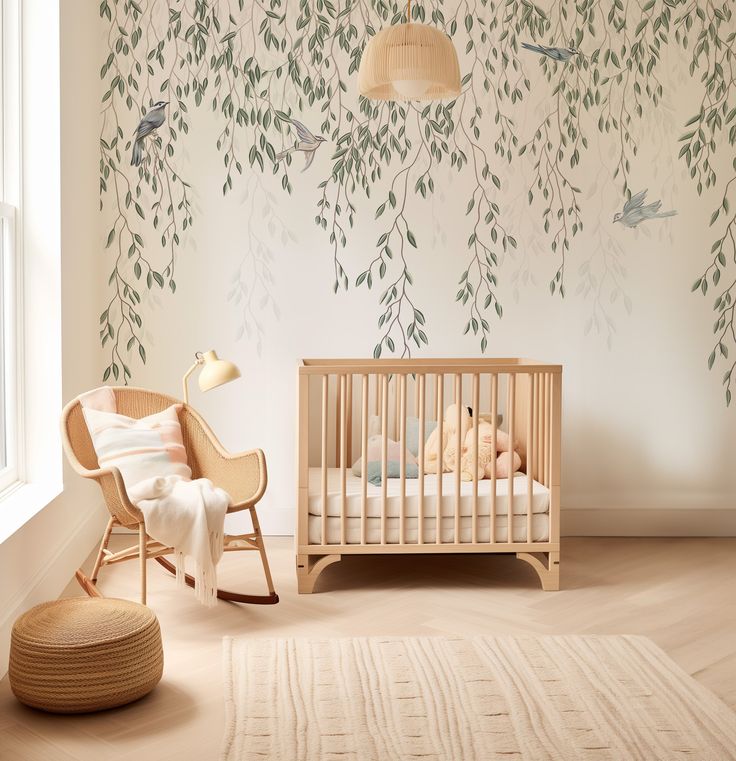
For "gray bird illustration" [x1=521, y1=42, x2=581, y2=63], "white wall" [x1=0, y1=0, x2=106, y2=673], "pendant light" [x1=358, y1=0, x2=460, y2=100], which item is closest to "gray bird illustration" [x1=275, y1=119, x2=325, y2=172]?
"white wall" [x1=0, y1=0, x2=106, y2=673]

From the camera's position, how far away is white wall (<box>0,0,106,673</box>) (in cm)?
289

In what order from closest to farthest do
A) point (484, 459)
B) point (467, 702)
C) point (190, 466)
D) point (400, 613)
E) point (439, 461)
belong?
1. point (467, 702)
2. point (400, 613)
3. point (439, 461)
4. point (190, 466)
5. point (484, 459)

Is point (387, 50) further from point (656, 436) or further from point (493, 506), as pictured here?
point (656, 436)

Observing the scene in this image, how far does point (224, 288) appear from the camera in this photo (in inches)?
166

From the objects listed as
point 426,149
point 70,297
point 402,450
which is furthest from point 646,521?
point 70,297

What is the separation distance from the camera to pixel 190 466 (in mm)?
3533

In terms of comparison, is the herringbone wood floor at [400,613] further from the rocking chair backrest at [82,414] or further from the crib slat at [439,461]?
the rocking chair backrest at [82,414]

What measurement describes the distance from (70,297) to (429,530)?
1697mm

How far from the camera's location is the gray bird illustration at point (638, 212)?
167 inches

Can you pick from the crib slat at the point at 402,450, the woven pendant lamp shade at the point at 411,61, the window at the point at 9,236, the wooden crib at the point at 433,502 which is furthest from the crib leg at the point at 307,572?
the woven pendant lamp shade at the point at 411,61

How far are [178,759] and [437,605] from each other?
4.44 feet

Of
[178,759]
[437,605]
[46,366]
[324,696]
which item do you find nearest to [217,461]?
[46,366]

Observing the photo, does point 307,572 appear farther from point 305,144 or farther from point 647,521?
point 305,144

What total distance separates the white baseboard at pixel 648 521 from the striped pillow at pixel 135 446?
196cm
